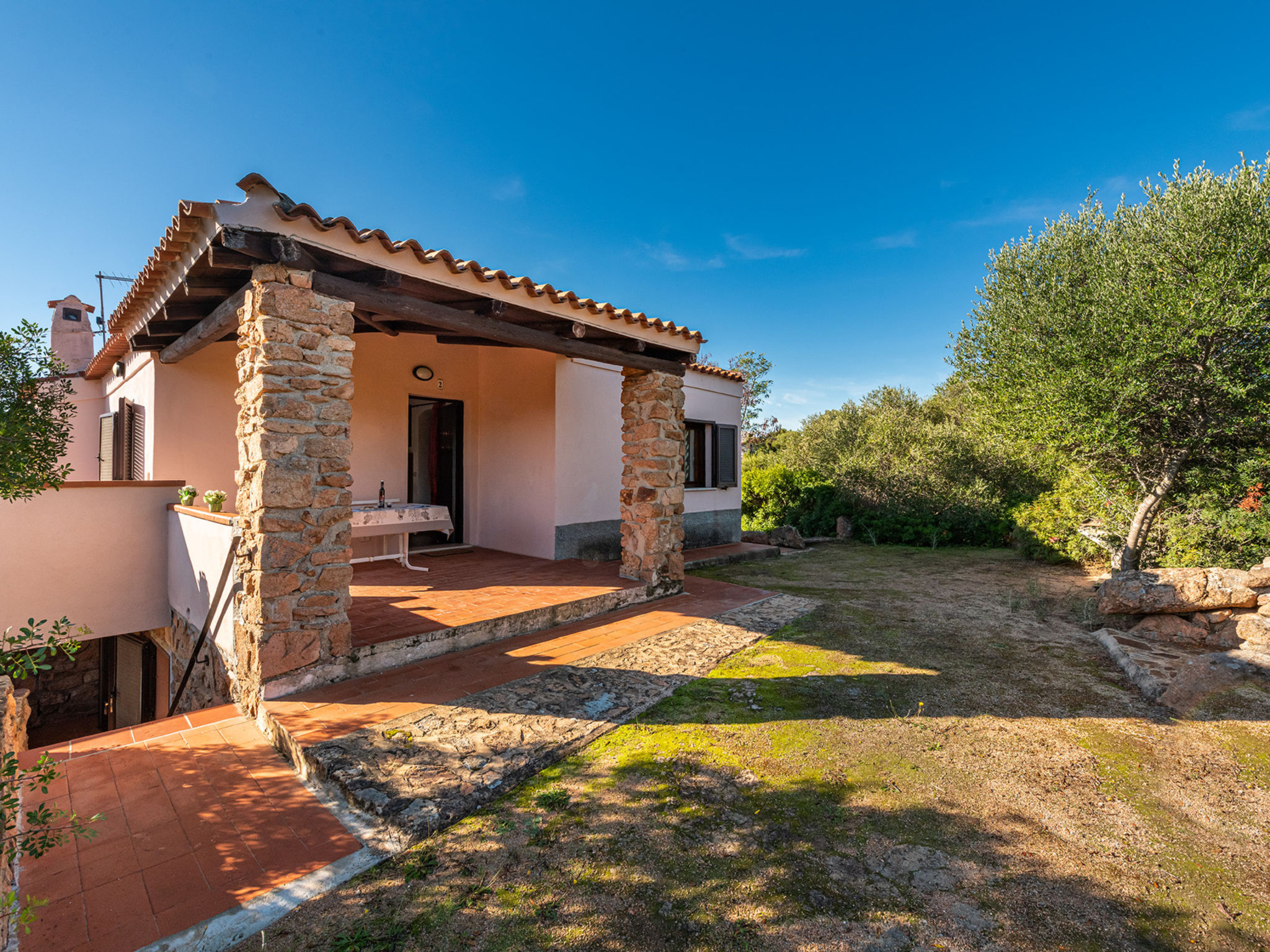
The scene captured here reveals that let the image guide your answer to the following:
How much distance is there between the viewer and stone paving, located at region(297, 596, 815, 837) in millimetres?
2617

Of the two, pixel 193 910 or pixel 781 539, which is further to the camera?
pixel 781 539

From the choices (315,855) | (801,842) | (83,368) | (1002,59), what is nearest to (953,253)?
(1002,59)

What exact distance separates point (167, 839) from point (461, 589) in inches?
139

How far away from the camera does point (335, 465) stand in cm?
379

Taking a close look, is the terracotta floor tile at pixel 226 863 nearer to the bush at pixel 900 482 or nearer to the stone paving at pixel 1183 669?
the stone paving at pixel 1183 669

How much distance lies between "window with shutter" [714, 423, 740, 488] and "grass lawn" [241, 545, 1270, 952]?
6.64m

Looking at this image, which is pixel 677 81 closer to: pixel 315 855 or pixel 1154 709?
pixel 1154 709

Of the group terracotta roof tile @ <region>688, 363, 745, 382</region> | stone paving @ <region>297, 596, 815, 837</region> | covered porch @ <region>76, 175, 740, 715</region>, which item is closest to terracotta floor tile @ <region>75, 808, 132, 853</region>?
stone paving @ <region>297, 596, 815, 837</region>

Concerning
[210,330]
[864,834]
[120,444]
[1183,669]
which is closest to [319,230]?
[210,330]

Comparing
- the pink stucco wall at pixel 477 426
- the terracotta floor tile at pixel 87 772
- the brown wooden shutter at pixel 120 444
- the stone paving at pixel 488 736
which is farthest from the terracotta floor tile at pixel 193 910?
the brown wooden shutter at pixel 120 444

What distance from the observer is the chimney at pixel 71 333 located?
1113cm

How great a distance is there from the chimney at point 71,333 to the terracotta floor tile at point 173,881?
44.0 feet

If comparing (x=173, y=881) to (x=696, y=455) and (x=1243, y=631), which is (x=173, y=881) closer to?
(x=1243, y=631)

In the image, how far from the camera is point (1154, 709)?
387 centimetres
